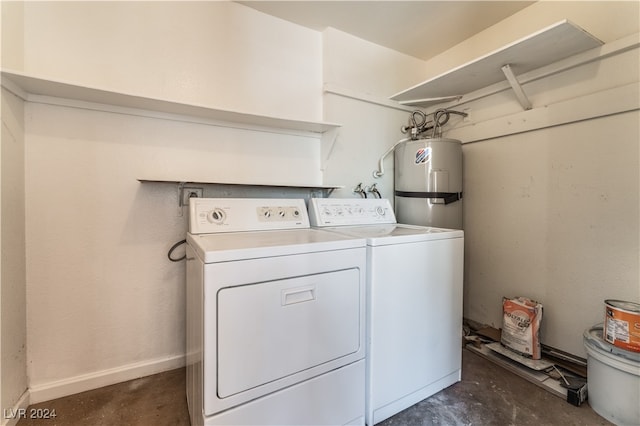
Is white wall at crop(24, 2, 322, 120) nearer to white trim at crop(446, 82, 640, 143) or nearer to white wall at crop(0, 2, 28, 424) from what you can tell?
white wall at crop(0, 2, 28, 424)

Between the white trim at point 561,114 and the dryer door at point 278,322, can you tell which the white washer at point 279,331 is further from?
the white trim at point 561,114

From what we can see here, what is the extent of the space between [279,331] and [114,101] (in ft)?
4.88

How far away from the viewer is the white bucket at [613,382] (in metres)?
1.27

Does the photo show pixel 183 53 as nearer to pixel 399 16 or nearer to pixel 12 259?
pixel 12 259

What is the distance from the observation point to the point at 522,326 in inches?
70.7

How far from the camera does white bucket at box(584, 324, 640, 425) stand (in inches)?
50.1

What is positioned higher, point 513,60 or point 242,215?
point 513,60

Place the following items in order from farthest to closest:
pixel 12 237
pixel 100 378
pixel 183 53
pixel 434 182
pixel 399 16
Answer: pixel 434 182 → pixel 399 16 → pixel 183 53 → pixel 100 378 → pixel 12 237

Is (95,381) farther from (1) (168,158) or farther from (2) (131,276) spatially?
(1) (168,158)

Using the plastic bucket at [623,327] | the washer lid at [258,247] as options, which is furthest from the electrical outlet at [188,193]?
the plastic bucket at [623,327]

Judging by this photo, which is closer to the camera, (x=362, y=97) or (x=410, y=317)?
(x=410, y=317)

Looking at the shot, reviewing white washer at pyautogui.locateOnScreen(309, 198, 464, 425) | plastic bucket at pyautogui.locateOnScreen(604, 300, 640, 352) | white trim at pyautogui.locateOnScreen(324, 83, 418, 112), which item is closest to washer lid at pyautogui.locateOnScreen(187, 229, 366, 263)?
white washer at pyautogui.locateOnScreen(309, 198, 464, 425)

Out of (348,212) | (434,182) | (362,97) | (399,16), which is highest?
(399,16)

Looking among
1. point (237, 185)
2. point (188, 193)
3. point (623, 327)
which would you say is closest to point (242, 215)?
point (237, 185)
